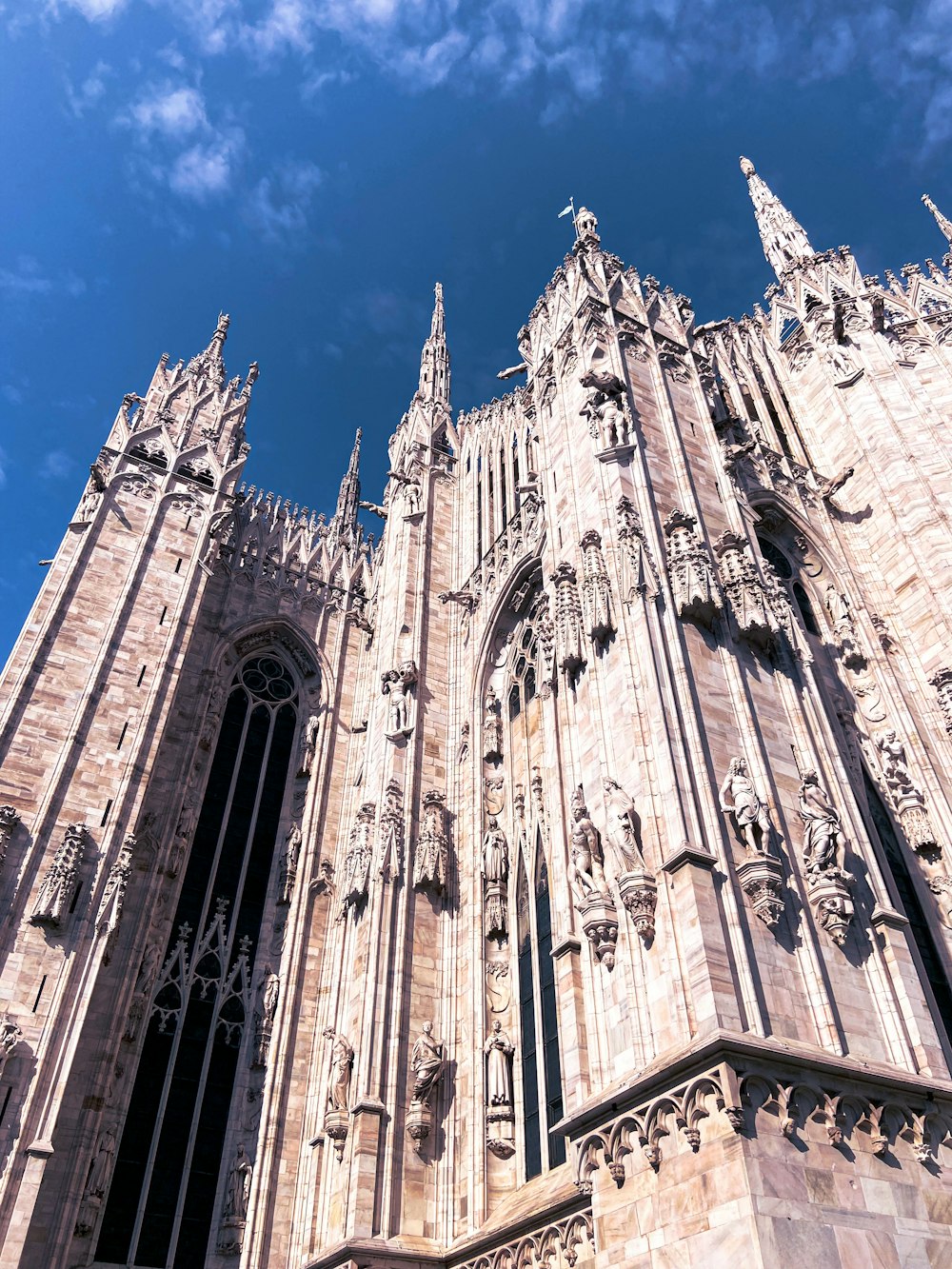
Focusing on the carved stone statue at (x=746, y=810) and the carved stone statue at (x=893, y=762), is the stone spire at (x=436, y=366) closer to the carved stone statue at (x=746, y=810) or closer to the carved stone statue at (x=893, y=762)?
the carved stone statue at (x=893, y=762)

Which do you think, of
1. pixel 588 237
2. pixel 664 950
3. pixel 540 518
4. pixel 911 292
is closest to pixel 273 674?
pixel 540 518

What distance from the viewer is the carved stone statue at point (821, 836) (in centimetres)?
1069

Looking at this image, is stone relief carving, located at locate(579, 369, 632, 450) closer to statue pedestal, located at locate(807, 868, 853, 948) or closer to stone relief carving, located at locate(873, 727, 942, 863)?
stone relief carving, located at locate(873, 727, 942, 863)

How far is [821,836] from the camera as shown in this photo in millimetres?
10805

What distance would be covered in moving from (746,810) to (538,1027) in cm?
567

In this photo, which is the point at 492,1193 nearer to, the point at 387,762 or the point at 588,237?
the point at 387,762

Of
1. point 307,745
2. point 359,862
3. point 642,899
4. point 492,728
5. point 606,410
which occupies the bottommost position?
point 642,899

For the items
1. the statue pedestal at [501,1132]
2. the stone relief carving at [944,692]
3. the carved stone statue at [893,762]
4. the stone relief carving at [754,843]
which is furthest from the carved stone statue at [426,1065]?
the stone relief carving at [944,692]

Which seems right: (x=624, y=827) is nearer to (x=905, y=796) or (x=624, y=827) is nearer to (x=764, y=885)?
(x=764, y=885)

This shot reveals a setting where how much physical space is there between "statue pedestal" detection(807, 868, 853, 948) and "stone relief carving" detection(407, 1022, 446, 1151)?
7139 mm

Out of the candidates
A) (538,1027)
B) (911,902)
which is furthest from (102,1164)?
(911,902)

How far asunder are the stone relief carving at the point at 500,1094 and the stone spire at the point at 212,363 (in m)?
20.6

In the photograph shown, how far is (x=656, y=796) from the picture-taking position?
444 inches

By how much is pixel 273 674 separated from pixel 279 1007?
28.7 feet
